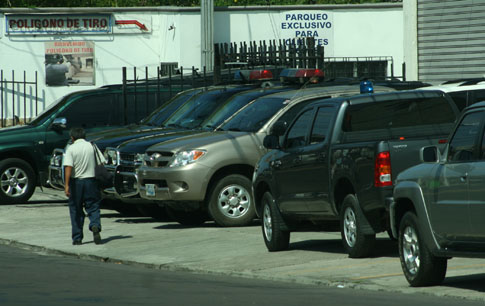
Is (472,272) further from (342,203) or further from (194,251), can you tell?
(194,251)

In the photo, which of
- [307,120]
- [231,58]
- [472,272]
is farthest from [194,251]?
[231,58]

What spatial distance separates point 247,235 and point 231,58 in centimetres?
1010

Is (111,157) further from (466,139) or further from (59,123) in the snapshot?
(466,139)

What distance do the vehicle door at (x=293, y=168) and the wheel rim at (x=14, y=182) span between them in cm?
838

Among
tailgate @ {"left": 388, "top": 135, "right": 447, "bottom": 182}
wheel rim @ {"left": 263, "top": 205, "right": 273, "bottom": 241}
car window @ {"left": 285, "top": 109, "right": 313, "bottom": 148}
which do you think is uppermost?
car window @ {"left": 285, "top": 109, "right": 313, "bottom": 148}

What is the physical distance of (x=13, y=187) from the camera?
66.0 ft

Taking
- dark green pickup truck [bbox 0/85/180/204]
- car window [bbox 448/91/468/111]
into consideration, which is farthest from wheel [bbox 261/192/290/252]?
dark green pickup truck [bbox 0/85/180/204]

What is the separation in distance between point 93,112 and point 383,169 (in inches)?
413

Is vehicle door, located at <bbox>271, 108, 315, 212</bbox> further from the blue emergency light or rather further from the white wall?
the white wall

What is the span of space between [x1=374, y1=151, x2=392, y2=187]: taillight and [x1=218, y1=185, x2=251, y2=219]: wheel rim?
4995 millimetres

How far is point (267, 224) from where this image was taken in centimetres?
1320

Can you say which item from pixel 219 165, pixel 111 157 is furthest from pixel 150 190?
pixel 111 157

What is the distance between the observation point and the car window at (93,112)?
786 inches

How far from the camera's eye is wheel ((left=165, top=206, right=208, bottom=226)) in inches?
647
